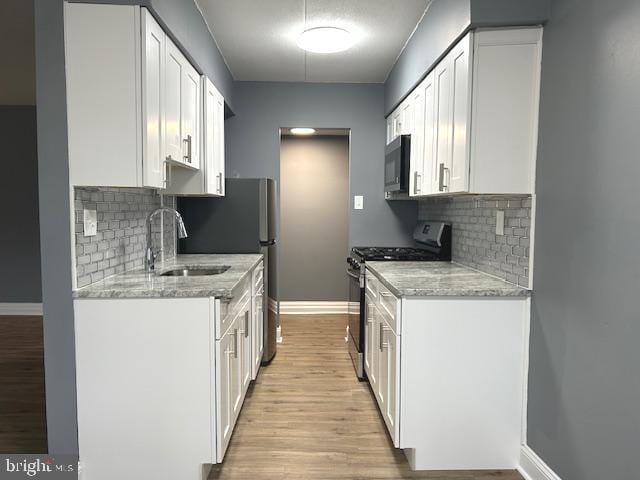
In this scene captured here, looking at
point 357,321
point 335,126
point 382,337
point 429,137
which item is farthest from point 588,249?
point 335,126

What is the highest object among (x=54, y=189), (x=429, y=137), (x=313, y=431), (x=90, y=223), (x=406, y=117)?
(x=406, y=117)

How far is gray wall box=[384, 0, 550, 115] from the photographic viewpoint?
6.61 ft

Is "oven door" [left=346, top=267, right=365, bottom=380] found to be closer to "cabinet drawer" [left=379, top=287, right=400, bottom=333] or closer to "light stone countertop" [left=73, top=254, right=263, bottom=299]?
"cabinet drawer" [left=379, top=287, right=400, bottom=333]

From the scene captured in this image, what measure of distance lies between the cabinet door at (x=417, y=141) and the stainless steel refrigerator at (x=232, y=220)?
111 centimetres

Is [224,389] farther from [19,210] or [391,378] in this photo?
[19,210]

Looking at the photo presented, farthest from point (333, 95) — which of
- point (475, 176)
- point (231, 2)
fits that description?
point (475, 176)

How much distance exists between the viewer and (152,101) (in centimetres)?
205

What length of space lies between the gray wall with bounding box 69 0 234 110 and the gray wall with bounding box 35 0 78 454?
0.21 m

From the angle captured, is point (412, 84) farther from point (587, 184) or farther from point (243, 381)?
point (243, 381)

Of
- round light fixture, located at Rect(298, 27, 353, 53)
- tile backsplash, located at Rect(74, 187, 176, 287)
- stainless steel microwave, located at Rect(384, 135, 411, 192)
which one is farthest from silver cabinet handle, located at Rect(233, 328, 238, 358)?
round light fixture, located at Rect(298, 27, 353, 53)

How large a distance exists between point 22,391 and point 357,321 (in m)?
2.37

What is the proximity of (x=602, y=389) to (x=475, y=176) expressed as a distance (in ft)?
3.38

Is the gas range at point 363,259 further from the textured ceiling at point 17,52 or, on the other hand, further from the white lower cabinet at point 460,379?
the textured ceiling at point 17,52

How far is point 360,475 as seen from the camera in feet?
7.09
